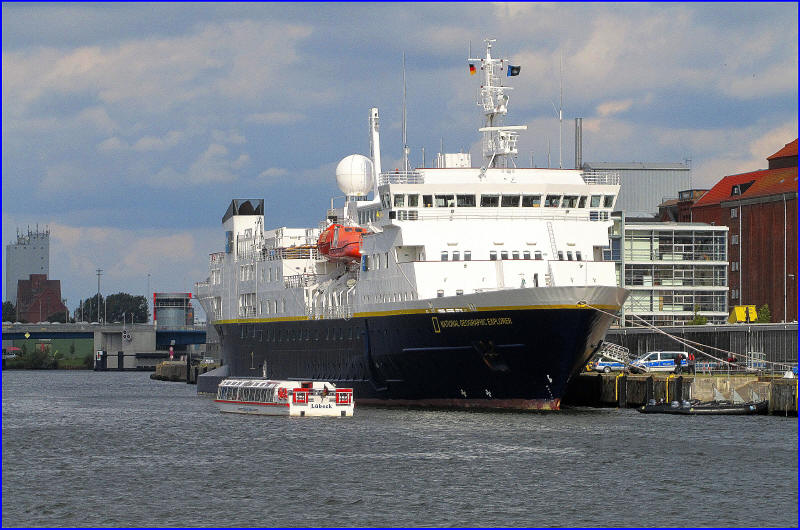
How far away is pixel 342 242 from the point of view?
7000 cm

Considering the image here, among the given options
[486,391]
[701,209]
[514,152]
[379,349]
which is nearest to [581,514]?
[486,391]

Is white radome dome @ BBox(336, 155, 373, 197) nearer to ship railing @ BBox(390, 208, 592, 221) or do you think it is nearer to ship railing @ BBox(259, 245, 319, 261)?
ship railing @ BBox(259, 245, 319, 261)

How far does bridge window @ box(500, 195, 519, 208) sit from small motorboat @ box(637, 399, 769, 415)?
11.4m

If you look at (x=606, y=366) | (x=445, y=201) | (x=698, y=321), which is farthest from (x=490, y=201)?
(x=698, y=321)

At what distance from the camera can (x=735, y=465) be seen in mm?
43031

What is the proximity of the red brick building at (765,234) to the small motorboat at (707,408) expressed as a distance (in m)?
48.2

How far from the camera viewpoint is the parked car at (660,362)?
7619 cm

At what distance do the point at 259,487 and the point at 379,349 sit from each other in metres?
24.6

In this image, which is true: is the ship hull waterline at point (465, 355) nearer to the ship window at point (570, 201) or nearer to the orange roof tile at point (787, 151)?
the ship window at point (570, 201)

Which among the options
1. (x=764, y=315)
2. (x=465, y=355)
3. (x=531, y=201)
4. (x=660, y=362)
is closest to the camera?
(x=465, y=355)

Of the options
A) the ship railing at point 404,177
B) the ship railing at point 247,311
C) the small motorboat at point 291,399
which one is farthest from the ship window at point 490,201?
the ship railing at point 247,311

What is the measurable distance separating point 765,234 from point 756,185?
20.6 ft

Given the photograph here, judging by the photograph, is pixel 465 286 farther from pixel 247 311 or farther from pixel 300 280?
pixel 247 311

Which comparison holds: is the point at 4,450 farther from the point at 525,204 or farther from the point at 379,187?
the point at 525,204
